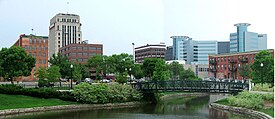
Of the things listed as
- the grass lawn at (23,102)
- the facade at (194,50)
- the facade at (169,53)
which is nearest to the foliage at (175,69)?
the facade at (194,50)

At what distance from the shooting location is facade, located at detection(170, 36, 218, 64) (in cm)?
9412

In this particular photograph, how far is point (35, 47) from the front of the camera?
5369 centimetres

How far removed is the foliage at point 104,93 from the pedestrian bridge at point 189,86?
1433mm

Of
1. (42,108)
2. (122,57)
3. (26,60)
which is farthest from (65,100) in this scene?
(122,57)

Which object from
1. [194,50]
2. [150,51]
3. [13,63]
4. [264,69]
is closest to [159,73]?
[264,69]

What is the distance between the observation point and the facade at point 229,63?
168 feet

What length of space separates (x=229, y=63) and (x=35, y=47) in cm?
2906

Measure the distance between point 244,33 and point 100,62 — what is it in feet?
156

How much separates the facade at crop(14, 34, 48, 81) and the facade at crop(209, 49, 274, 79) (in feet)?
86.1

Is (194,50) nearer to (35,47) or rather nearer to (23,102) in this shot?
(35,47)

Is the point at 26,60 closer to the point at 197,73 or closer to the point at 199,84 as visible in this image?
the point at 199,84

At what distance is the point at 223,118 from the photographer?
851 inches

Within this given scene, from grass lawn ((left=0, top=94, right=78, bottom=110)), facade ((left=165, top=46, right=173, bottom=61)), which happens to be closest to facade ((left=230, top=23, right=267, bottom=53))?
facade ((left=165, top=46, right=173, bottom=61))

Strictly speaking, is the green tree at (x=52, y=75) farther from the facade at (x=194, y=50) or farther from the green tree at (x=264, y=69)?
the facade at (x=194, y=50)
